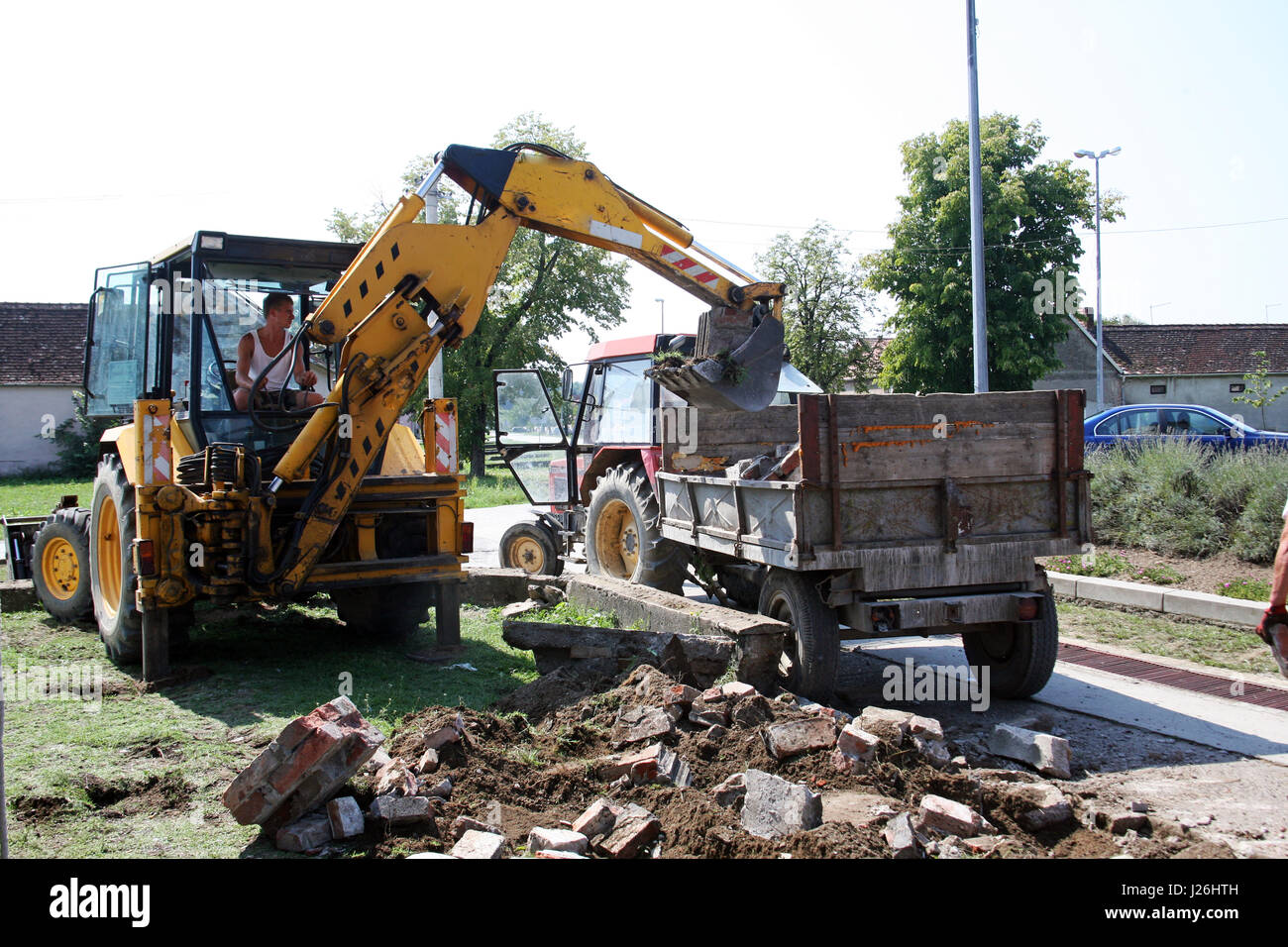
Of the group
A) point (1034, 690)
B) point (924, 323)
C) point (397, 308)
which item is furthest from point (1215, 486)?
point (924, 323)

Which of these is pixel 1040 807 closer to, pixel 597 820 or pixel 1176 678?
pixel 597 820

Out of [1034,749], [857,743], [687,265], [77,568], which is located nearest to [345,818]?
[857,743]

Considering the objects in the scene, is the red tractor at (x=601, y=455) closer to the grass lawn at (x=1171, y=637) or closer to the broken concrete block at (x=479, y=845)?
the grass lawn at (x=1171, y=637)

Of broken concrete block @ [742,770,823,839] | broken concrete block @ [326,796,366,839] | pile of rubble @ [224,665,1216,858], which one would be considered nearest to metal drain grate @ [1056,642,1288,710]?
pile of rubble @ [224,665,1216,858]

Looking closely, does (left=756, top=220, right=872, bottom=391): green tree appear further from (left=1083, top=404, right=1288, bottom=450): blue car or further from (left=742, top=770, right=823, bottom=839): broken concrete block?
(left=742, top=770, right=823, bottom=839): broken concrete block

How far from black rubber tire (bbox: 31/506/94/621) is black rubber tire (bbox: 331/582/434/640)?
2.00 metres

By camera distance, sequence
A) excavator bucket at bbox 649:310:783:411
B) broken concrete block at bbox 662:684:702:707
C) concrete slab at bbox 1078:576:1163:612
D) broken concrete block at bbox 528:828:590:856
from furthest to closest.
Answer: concrete slab at bbox 1078:576:1163:612, excavator bucket at bbox 649:310:783:411, broken concrete block at bbox 662:684:702:707, broken concrete block at bbox 528:828:590:856

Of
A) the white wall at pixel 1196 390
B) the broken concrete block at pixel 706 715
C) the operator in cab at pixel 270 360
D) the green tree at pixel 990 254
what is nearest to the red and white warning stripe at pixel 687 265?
the operator in cab at pixel 270 360

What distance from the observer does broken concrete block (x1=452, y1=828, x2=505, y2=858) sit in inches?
141

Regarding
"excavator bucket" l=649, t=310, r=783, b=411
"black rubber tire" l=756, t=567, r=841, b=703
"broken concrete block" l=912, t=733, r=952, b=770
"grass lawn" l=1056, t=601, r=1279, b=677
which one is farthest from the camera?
"grass lawn" l=1056, t=601, r=1279, b=677

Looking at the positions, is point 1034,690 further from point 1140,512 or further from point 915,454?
point 1140,512

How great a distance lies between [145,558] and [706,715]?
146 inches

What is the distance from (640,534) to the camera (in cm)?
859

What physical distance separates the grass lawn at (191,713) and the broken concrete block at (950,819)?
265 cm
